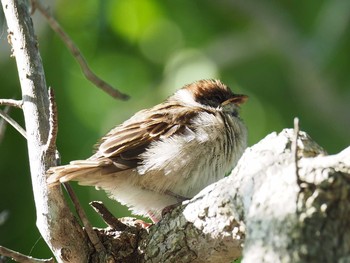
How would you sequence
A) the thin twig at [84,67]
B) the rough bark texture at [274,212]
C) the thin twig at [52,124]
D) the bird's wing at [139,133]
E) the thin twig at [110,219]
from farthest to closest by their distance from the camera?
the thin twig at [84,67], the bird's wing at [139,133], the thin twig at [110,219], the thin twig at [52,124], the rough bark texture at [274,212]

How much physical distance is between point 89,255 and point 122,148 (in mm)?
753

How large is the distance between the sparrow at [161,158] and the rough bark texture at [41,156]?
444mm

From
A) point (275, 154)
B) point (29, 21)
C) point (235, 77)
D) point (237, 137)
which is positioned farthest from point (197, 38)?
point (275, 154)

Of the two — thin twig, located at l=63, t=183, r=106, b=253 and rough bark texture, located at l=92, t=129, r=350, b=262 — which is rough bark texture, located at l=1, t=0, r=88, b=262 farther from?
rough bark texture, located at l=92, t=129, r=350, b=262

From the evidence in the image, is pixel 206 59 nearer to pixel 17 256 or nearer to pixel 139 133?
pixel 139 133

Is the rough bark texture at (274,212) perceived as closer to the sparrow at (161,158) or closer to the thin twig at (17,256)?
the thin twig at (17,256)

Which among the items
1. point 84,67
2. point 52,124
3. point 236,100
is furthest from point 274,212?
point 236,100

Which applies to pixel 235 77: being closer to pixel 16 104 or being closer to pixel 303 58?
pixel 303 58

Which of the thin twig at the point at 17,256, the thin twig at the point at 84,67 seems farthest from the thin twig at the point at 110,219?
the thin twig at the point at 84,67

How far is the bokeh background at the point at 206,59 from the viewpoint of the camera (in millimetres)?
8648

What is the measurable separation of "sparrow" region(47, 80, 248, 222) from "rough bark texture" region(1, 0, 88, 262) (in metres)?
0.44

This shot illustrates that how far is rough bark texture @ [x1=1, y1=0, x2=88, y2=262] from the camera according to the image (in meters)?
4.08

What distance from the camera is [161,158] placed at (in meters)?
4.76

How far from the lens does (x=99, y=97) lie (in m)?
8.86
